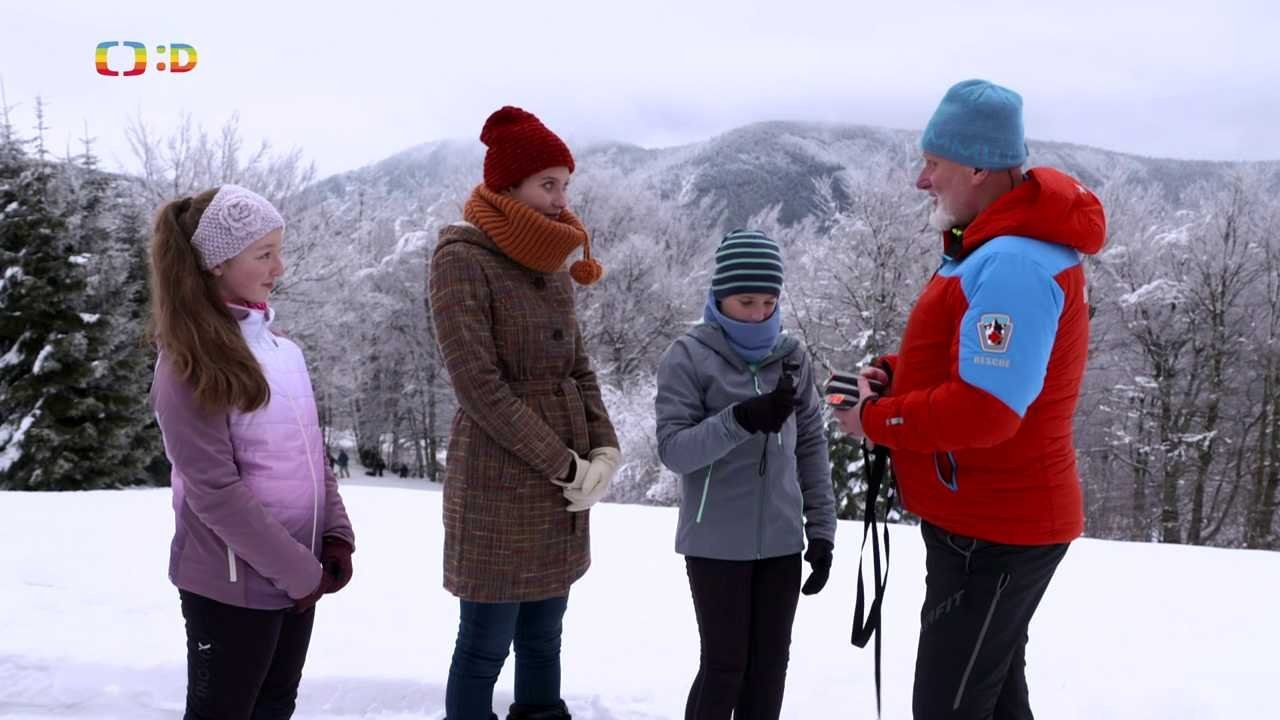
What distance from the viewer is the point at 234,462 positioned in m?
2.03

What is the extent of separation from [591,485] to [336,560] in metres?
0.74

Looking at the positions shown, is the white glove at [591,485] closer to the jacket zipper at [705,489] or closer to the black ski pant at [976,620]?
the jacket zipper at [705,489]

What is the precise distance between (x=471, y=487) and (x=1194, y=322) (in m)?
21.0

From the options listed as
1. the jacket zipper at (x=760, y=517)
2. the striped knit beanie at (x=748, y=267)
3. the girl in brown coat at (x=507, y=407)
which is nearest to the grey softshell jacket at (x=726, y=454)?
the jacket zipper at (x=760, y=517)

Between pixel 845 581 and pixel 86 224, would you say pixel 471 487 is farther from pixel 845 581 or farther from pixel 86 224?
pixel 86 224

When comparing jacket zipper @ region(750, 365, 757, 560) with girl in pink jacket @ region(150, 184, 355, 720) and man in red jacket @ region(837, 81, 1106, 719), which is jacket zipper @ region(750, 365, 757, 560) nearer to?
man in red jacket @ region(837, 81, 1106, 719)

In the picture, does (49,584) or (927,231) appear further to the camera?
(927,231)

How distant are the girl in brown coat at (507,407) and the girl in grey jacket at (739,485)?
33 centimetres

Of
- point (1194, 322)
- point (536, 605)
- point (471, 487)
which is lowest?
point (1194, 322)

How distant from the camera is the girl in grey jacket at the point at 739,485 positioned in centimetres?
245

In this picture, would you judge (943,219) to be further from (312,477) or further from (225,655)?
(225,655)

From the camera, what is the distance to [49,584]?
14.6ft

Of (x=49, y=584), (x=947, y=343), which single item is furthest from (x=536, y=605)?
(x=49, y=584)

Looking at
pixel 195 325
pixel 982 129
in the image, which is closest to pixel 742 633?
pixel 982 129
